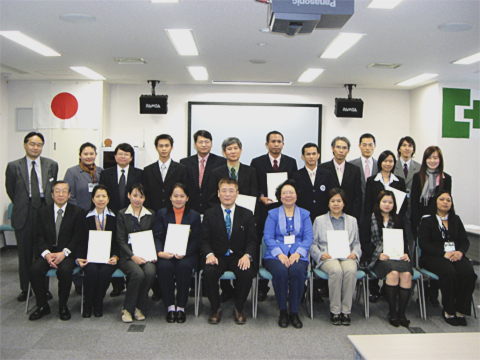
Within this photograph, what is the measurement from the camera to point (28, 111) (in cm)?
796

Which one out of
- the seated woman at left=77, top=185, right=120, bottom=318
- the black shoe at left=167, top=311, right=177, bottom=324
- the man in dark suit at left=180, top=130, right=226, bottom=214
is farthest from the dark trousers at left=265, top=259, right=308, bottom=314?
the seated woman at left=77, top=185, right=120, bottom=318

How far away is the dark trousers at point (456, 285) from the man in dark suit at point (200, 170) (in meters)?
2.65

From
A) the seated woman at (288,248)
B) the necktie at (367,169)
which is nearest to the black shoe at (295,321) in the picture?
the seated woman at (288,248)

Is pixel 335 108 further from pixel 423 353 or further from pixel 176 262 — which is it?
pixel 423 353

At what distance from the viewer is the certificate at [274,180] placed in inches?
173

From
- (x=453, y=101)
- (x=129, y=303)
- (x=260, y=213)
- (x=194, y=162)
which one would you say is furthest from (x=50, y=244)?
(x=453, y=101)

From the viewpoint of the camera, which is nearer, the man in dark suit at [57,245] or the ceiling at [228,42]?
the man in dark suit at [57,245]

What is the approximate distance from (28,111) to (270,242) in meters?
6.45

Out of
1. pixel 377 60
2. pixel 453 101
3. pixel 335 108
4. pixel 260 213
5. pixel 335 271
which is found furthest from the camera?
pixel 335 108

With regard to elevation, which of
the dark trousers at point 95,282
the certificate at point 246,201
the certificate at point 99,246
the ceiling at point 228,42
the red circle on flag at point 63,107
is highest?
the ceiling at point 228,42

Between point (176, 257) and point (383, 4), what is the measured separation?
3311mm

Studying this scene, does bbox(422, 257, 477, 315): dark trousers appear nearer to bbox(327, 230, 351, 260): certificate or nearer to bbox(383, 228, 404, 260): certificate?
bbox(383, 228, 404, 260): certificate

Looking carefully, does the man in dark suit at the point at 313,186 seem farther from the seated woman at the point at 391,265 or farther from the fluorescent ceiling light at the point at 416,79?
the fluorescent ceiling light at the point at 416,79

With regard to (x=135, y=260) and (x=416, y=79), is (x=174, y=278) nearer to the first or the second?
(x=135, y=260)
